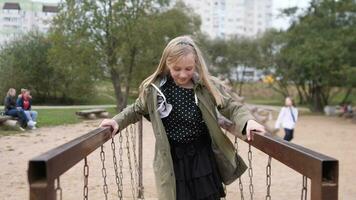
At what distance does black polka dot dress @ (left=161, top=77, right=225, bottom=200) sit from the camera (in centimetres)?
295

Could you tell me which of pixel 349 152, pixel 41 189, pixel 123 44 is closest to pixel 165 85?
pixel 41 189

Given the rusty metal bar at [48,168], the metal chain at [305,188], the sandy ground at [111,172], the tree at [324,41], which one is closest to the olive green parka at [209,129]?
the metal chain at [305,188]

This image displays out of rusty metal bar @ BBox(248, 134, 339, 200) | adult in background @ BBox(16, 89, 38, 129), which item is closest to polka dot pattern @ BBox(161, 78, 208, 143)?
rusty metal bar @ BBox(248, 134, 339, 200)

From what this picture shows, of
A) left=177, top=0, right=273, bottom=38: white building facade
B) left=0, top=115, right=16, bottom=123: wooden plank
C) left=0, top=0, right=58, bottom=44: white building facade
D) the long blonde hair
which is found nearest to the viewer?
the long blonde hair

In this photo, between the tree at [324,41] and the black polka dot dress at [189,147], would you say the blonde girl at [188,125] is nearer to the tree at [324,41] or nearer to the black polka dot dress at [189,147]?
the black polka dot dress at [189,147]

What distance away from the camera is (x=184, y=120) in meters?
2.94

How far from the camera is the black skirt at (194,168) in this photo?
296cm

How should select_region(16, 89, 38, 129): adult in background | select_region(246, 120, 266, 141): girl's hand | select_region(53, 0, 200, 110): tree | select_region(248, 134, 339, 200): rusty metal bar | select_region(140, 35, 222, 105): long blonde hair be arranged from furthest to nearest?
1. select_region(53, 0, 200, 110): tree
2. select_region(16, 89, 38, 129): adult in background
3. select_region(140, 35, 222, 105): long blonde hair
4. select_region(246, 120, 266, 141): girl's hand
5. select_region(248, 134, 339, 200): rusty metal bar

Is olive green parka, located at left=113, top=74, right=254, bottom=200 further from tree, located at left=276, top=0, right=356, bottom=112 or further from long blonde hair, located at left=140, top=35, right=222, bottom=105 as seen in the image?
tree, located at left=276, top=0, right=356, bottom=112

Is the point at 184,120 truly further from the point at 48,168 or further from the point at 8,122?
the point at 8,122

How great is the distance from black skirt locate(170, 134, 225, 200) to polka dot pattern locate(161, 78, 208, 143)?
0.15ft

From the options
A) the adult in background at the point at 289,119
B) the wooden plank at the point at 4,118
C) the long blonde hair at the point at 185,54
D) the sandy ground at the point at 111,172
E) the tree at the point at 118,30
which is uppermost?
the tree at the point at 118,30

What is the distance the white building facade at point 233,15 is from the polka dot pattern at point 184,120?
7697 centimetres

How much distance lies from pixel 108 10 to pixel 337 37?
11.6 meters
